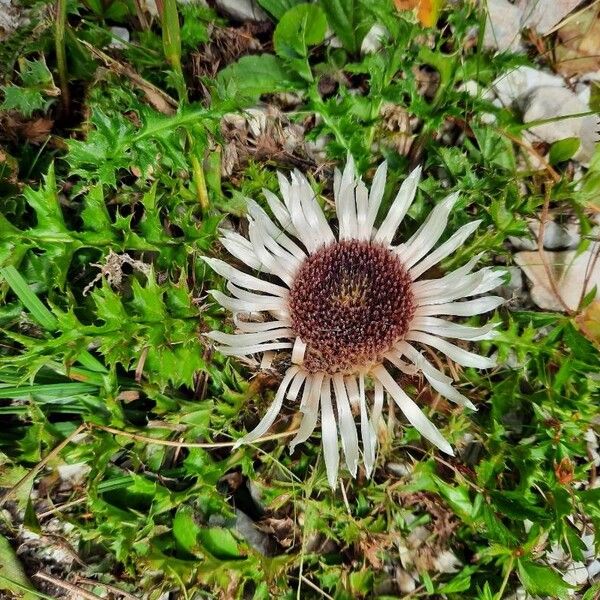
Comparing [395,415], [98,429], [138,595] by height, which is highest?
[98,429]

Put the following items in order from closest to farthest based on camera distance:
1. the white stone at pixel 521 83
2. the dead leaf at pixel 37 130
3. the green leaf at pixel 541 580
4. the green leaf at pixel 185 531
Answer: the green leaf at pixel 541 580
the green leaf at pixel 185 531
the dead leaf at pixel 37 130
the white stone at pixel 521 83

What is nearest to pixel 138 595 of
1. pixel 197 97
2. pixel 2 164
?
pixel 2 164

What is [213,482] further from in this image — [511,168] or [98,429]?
[511,168]

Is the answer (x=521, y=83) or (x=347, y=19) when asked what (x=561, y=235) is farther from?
(x=347, y=19)

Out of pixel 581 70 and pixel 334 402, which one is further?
pixel 581 70

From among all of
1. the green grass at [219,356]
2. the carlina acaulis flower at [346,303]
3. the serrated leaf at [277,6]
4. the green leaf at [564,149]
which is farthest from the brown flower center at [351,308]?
the serrated leaf at [277,6]

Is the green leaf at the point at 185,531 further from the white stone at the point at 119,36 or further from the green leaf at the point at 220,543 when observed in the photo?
the white stone at the point at 119,36

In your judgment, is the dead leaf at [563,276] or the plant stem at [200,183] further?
the dead leaf at [563,276]

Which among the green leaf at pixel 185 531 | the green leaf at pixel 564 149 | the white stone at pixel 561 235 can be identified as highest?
the green leaf at pixel 564 149

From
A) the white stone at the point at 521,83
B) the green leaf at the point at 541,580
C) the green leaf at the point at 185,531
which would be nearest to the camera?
the green leaf at the point at 541,580
